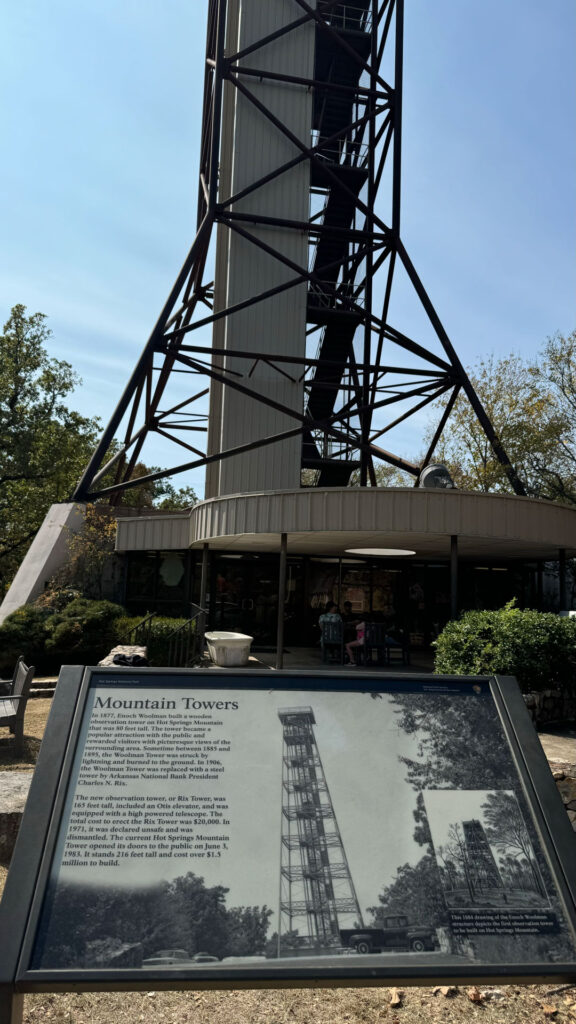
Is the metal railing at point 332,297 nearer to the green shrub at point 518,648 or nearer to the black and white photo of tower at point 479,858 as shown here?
the green shrub at point 518,648

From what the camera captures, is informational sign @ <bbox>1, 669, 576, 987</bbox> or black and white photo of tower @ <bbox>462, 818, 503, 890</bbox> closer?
informational sign @ <bbox>1, 669, 576, 987</bbox>

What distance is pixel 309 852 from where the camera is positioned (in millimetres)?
2729

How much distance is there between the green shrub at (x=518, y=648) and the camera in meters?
9.14

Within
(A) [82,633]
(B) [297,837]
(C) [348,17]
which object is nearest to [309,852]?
(B) [297,837]

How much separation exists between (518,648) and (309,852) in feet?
23.6

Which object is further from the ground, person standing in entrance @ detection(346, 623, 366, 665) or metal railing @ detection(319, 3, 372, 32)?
metal railing @ detection(319, 3, 372, 32)

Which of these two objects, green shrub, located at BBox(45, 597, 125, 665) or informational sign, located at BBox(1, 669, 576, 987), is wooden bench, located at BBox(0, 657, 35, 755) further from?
green shrub, located at BBox(45, 597, 125, 665)

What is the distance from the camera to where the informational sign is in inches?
97.0

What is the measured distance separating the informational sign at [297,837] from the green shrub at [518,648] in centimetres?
618

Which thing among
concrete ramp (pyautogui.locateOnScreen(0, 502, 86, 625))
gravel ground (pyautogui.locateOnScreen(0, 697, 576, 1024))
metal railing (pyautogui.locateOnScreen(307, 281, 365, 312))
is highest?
metal railing (pyautogui.locateOnScreen(307, 281, 365, 312))

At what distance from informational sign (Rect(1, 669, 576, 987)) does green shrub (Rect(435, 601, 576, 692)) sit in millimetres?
6179

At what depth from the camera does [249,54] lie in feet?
72.2

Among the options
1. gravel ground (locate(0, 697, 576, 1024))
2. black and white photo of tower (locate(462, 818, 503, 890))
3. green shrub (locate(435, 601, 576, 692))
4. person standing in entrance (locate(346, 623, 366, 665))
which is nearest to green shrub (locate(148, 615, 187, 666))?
person standing in entrance (locate(346, 623, 366, 665))

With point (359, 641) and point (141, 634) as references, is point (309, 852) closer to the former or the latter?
point (359, 641)
